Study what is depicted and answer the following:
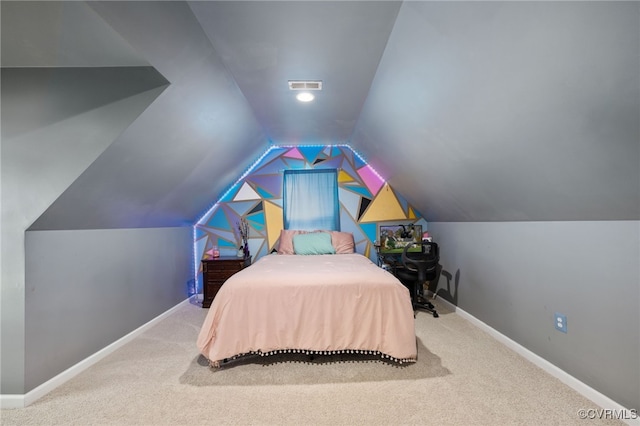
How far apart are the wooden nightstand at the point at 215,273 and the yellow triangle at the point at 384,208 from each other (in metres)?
1.95

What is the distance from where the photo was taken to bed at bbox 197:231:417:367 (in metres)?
2.07

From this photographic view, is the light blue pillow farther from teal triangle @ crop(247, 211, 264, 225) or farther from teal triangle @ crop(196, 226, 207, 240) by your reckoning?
teal triangle @ crop(196, 226, 207, 240)

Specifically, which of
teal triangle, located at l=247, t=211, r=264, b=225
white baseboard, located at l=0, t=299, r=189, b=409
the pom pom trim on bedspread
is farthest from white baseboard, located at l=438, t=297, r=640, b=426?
white baseboard, located at l=0, t=299, r=189, b=409

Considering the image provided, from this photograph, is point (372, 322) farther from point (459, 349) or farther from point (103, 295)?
point (103, 295)

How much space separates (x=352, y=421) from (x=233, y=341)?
101cm

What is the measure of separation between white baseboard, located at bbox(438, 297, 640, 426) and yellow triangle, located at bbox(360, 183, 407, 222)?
181cm

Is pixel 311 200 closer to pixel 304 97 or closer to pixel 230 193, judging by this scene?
pixel 230 193

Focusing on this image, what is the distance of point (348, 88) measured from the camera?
94.3 inches

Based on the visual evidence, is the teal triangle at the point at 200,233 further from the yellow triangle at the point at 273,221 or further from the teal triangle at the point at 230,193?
the yellow triangle at the point at 273,221

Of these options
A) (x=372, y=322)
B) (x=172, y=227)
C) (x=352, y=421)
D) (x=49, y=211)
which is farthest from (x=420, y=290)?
(x=49, y=211)

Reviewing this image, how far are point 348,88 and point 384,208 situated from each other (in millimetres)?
2204

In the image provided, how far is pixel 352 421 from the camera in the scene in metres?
1.50

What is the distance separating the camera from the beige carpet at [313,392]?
154 cm

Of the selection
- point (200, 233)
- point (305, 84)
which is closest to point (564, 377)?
point (305, 84)
